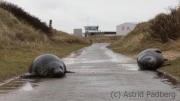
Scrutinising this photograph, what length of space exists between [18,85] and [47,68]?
2438 millimetres

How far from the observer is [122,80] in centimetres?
1314

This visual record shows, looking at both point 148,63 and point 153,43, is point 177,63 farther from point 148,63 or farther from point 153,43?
point 153,43

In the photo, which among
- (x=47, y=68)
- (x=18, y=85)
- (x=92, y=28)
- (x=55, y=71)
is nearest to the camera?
(x=18, y=85)

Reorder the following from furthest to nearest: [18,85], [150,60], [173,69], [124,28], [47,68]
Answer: [124,28]
[150,60]
[173,69]
[47,68]
[18,85]

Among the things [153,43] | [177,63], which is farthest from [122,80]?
[153,43]

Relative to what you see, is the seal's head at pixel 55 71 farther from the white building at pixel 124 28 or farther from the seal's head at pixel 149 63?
the white building at pixel 124 28

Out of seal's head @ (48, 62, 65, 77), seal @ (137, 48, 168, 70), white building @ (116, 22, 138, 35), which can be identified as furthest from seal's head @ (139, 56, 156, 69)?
white building @ (116, 22, 138, 35)

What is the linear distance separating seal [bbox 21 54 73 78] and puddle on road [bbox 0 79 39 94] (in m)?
1.04

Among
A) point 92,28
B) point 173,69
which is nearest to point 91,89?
point 173,69

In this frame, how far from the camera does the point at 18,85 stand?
12188 mm

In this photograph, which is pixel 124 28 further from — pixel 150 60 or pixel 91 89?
pixel 91 89

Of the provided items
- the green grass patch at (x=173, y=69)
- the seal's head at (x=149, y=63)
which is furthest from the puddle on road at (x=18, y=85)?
the seal's head at (x=149, y=63)

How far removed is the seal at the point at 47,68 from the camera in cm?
1438

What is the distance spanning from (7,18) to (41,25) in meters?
11.4
